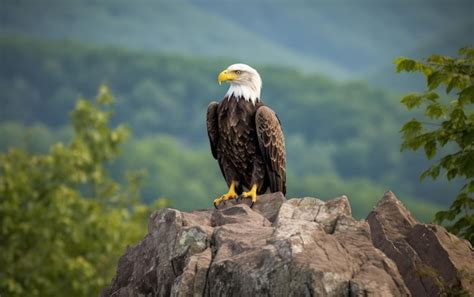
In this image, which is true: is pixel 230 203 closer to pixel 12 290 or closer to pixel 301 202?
A: pixel 301 202

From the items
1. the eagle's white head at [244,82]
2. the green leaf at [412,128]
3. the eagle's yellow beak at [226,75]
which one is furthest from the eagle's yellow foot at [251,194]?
the green leaf at [412,128]

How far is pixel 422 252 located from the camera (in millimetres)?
8844

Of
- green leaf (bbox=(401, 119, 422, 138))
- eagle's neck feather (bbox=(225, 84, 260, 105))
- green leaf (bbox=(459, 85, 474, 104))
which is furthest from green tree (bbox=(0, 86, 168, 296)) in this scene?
green leaf (bbox=(459, 85, 474, 104))

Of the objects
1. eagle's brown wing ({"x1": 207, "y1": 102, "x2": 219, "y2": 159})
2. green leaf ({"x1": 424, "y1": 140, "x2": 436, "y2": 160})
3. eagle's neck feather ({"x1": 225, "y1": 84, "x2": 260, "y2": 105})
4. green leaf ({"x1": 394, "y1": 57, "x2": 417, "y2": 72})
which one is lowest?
green leaf ({"x1": 424, "y1": 140, "x2": 436, "y2": 160})

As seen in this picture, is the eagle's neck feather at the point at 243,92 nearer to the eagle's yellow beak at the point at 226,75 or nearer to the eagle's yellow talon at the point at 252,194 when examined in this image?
the eagle's yellow beak at the point at 226,75

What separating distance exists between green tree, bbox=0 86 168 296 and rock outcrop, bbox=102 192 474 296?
1640cm

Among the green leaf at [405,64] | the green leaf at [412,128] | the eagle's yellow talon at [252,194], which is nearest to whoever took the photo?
the eagle's yellow talon at [252,194]

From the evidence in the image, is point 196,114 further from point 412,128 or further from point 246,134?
point 246,134

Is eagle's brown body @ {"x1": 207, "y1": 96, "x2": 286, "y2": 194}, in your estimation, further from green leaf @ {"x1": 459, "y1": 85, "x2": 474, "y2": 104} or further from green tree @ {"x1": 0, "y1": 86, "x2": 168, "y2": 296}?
green tree @ {"x1": 0, "y1": 86, "x2": 168, "y2": 296}

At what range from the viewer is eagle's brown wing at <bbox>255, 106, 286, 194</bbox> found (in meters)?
10.7

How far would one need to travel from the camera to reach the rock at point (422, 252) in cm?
840

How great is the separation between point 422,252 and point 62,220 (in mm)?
19518

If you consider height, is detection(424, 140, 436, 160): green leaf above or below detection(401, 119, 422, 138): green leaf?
below

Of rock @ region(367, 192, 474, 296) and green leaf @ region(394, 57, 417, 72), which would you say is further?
green leaf @ region(394, 57, 417, 72)
